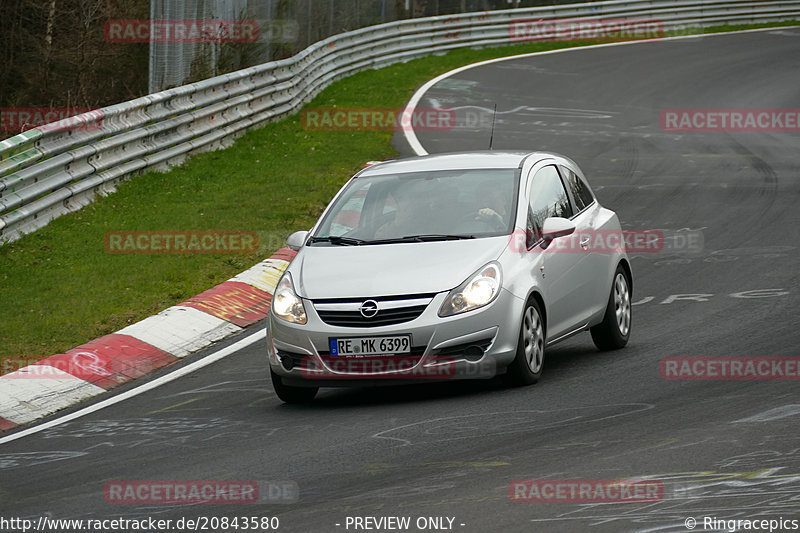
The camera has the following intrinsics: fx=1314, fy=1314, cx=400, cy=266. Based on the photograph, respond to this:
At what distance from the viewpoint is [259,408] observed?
9.06 metres

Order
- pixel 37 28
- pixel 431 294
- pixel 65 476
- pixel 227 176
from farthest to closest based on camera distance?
pixel 37 28 < pixel 227 176 < pixel 431 294 < pixel 65 476

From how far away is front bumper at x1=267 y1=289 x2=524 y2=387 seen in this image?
850 centimetres

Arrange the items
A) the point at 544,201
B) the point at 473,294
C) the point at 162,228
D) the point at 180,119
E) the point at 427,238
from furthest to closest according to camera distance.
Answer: the point at 180,119, the point at 162,228, the point at 544,201, the point at 427,238, the point at 473,294

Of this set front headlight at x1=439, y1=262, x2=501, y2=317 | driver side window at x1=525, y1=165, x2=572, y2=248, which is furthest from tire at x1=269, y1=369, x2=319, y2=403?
driver side window at x1=525, y1=165, x2=572, y2=248

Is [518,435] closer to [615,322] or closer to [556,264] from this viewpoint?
[556,264]

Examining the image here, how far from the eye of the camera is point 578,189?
10.8 meters

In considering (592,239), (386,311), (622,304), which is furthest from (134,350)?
(622,304)

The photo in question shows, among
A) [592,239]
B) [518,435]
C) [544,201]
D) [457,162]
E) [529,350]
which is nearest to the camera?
[518,435]

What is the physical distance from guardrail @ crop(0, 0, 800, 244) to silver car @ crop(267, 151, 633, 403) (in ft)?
18.1

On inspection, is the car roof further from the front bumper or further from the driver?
the front bumper

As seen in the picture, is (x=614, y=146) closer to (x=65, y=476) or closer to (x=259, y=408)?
(x=259, y=408)

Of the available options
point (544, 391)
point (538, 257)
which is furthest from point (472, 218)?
point (544, 391)

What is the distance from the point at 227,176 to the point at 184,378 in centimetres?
892

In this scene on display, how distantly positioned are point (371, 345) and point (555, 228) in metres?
1.71
